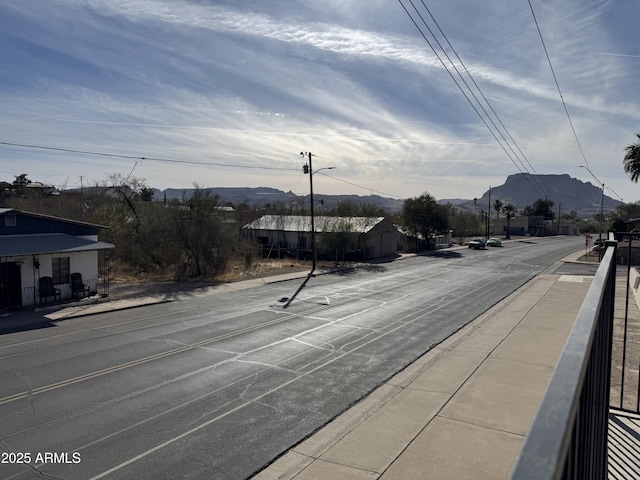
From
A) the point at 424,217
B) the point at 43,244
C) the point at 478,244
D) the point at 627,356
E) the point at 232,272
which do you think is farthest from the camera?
the point at 478,244

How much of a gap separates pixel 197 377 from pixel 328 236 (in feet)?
108

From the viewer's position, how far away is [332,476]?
8.56m

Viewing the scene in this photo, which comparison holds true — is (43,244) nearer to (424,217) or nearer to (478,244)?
(424,217)

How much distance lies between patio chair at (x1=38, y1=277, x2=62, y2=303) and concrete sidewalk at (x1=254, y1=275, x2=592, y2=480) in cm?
1941

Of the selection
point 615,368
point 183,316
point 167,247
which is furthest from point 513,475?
point 167,247

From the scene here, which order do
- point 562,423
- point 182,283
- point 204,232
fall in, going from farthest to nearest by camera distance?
1. point 204,232
2. point 182,283
3. point 562,423

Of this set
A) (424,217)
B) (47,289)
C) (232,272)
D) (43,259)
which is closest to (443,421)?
(47,289)

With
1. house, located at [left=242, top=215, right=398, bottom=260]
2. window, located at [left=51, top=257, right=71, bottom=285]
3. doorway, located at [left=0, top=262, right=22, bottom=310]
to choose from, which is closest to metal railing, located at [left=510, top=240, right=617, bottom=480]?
doorway, located at [left=0, top=262, right=22, bottom=310]

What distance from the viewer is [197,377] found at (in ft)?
45.3

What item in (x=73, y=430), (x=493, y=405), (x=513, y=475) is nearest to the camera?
(x=513, y=475)

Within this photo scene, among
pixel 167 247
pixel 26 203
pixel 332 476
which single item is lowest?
pixel 332 476

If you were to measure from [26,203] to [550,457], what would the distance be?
60.6 metres

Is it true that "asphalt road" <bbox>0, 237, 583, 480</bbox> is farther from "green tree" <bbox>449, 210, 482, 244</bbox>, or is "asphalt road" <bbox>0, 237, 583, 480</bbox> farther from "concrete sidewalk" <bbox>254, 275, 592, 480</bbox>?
"green tree" <bbox>449, 210, 482, 244</bbox>

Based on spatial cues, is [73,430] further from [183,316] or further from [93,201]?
[93,201]
